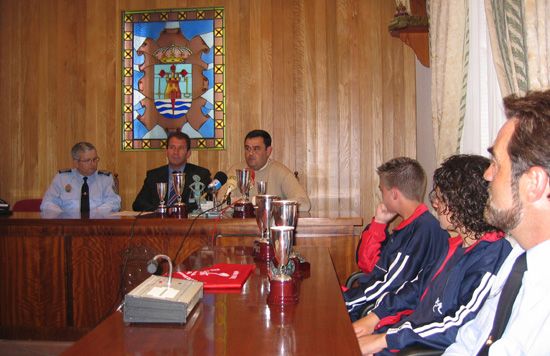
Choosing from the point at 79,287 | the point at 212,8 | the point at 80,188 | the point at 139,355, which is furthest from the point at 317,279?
the point at 212,8

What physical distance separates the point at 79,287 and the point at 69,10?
11.6 feet

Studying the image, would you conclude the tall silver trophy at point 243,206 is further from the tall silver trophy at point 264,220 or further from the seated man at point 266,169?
the tall silver trophy at point 264,220

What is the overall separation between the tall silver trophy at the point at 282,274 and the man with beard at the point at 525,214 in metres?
0.55

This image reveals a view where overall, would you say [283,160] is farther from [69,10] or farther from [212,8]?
[69,10]

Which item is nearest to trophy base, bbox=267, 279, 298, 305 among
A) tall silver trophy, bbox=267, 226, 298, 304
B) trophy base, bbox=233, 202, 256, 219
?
tall silver trophy, bbox=267, 226, 298, 304

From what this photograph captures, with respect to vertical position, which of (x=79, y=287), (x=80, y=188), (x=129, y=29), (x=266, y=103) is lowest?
(x=79, y=287)

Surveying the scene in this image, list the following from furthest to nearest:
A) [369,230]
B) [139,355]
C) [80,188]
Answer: [80,188] → [369,230] → [139,355]

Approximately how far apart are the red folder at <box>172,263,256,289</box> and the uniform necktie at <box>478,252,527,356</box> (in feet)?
2.56

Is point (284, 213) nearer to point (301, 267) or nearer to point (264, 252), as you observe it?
point (301, 267)

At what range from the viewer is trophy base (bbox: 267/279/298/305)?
1464mm

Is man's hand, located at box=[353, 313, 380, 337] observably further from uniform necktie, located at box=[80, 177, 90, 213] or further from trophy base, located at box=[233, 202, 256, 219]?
uniform necktie, located at box=[80, 177, 90, 213]

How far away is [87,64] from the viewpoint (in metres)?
5.48

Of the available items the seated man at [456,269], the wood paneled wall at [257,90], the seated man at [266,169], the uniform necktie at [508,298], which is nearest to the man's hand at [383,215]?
the seated man at [456,269]

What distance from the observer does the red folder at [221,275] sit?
1662mm
